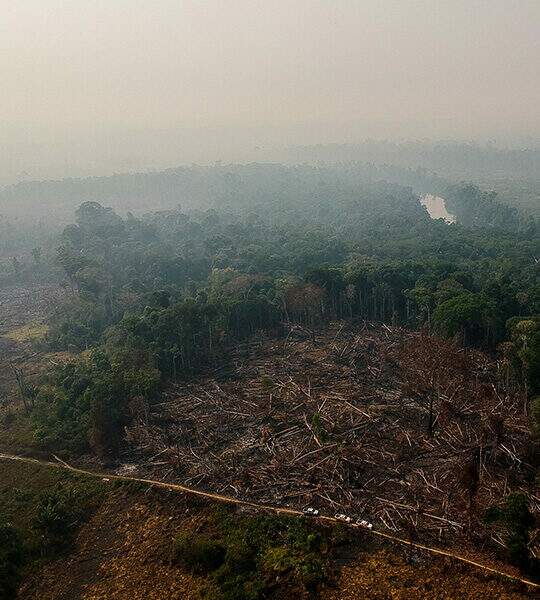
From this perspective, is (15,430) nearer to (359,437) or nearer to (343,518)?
(359,437)

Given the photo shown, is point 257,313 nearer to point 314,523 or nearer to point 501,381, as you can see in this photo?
point 501,381

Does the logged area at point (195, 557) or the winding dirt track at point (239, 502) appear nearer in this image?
the logged area at point (195, 557)

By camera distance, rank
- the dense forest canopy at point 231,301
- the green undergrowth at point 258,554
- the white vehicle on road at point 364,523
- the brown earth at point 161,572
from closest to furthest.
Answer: the brown earth at point 161,572 → the green undergrowth at point 258,554 → the white vehicle on road at point 364,523 → the dense forest canopy at point 231,301

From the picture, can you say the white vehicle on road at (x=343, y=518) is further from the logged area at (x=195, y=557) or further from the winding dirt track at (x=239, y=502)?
the logged area at (x=195, y=557)

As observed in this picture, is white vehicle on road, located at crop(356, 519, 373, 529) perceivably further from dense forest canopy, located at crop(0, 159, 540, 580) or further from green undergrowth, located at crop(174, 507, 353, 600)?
dense forest canopy, located at crop(0, 159, 540, 580)

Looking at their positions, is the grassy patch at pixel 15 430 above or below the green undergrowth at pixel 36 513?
below

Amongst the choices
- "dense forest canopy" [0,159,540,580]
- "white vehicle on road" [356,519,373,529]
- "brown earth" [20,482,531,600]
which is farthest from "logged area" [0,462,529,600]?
"dense forest canopy" [0,159,540,580]

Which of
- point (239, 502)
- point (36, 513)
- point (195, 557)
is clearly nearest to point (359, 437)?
point (239, 502)

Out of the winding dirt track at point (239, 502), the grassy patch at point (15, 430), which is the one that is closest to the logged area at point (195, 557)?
the winding dirt track at point (239, 502)
